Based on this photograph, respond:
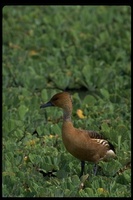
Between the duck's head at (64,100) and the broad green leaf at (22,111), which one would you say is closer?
the duck's head at (64,100)

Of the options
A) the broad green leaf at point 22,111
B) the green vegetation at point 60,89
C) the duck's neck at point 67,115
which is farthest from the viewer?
the broad green leaf at point 22,111

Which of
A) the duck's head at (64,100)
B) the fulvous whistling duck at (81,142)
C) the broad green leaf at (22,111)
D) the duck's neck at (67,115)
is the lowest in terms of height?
the fulvous whistling duck at (81,142)

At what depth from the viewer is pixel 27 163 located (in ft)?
26.6

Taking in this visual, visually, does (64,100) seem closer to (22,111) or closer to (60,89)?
(22,111)

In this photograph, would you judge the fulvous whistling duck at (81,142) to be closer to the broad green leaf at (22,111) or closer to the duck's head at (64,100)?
the duck's head at (64,100)

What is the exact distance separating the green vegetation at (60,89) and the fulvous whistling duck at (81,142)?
0.13m

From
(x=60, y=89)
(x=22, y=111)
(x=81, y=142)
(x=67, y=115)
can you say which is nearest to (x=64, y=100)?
(x=67, y=115)

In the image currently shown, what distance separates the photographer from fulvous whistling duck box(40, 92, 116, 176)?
300 inches

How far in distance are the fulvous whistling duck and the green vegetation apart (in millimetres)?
134

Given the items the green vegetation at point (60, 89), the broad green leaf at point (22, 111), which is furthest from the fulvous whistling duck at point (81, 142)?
the broad green leaf at point (22, 111)

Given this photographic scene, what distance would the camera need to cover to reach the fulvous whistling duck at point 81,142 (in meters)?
7.62

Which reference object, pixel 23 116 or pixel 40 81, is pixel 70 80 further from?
pixel 23 116

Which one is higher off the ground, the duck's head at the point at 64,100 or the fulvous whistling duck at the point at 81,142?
the duck's head at the point at 64,100

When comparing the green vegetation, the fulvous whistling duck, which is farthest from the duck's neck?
the green vegetation
